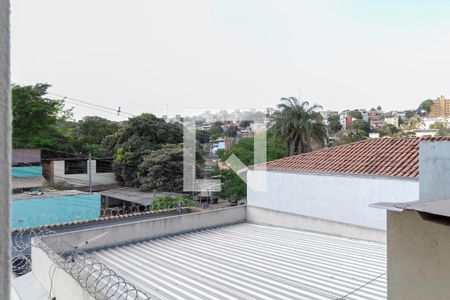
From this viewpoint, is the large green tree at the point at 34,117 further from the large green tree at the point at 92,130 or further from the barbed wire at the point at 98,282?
the barbed wire at the point at 98,282

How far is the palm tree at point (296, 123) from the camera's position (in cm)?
2403

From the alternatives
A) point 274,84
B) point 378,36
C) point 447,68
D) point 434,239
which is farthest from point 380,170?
point 274,84

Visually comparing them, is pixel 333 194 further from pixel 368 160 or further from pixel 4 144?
pixel 4 144

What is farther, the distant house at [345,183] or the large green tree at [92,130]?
the large green tree at [92,130]

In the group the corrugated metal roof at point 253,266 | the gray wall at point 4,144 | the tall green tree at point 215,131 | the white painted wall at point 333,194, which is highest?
the tall green tree at point 215,131

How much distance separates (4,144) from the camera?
69 centimetres

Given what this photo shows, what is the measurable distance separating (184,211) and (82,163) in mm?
14497

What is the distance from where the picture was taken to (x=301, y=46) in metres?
14.8

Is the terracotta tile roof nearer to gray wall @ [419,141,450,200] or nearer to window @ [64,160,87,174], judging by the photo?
gray wall @ [419,141,450,200]

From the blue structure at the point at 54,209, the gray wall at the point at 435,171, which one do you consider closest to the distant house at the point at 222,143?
the blue structure at the point at 54,209

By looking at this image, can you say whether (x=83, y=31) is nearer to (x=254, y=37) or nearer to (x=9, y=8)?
(x=254, y=37)

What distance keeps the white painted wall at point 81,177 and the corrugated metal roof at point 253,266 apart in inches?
661

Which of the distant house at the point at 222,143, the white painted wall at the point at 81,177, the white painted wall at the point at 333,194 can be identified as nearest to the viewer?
the white painted wall at the point at 333,194

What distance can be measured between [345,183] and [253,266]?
449cm
